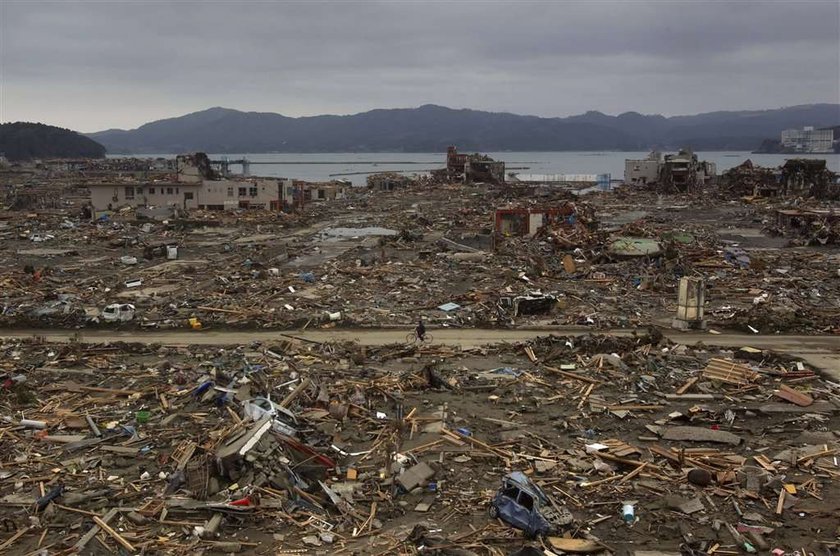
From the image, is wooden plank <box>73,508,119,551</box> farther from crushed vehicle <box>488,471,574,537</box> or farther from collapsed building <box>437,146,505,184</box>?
collapsed building <box>437,146,505,184</box>

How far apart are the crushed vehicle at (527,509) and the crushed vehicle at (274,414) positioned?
142 inches

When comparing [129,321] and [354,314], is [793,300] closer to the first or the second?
[354,314]

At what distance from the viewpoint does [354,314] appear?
72.6ft

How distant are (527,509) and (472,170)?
295 ft

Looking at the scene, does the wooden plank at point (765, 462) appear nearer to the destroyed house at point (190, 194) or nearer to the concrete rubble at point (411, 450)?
the concrete rubble at point (411, 450)

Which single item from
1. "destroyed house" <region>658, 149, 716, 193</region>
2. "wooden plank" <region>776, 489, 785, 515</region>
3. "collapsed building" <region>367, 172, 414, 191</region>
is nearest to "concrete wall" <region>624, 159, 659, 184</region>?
"destroyed house" <region>658, 149, 716, 193</region>

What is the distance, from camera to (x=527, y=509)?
372 inches

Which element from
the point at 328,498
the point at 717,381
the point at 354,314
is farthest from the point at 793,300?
the point at 328,498

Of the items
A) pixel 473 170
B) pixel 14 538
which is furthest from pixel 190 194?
pixel 14 538

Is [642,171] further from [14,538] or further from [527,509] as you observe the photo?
[14,538]

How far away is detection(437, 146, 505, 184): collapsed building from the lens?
96.6 meters

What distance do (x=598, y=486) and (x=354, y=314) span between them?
12657 millimetres

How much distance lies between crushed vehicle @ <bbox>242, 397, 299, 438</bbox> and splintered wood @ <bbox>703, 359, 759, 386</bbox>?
8.91 meters

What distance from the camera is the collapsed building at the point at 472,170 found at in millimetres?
96625
